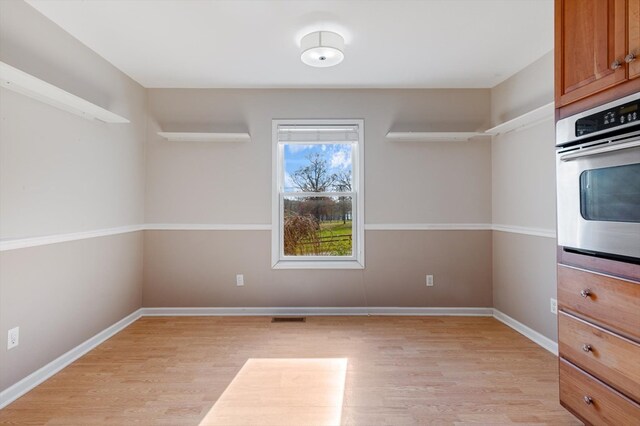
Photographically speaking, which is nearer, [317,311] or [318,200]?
[317,311]

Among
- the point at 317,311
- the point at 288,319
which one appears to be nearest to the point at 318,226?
the point at 317,311

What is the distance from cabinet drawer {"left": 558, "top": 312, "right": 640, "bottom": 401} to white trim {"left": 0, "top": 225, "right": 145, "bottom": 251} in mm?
3278

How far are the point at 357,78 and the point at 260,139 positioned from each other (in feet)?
4.03

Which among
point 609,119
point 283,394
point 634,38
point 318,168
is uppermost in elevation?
point 634,38

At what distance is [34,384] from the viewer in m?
2.13

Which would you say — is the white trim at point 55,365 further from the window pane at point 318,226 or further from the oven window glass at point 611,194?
the oven window glass at point 611,194

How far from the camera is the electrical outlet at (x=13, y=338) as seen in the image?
198cm

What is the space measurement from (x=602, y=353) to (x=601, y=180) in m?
0.82

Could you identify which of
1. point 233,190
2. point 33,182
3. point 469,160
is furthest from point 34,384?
point 469,160

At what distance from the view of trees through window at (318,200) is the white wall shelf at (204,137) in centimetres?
53

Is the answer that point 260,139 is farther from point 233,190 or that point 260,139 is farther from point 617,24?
point 617,24

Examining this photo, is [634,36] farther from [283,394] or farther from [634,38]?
[283,394]

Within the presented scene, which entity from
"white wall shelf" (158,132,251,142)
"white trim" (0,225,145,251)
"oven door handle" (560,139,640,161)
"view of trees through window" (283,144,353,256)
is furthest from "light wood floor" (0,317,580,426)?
"white wall shelf" (158,132,251,142)

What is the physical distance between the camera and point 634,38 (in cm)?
136
